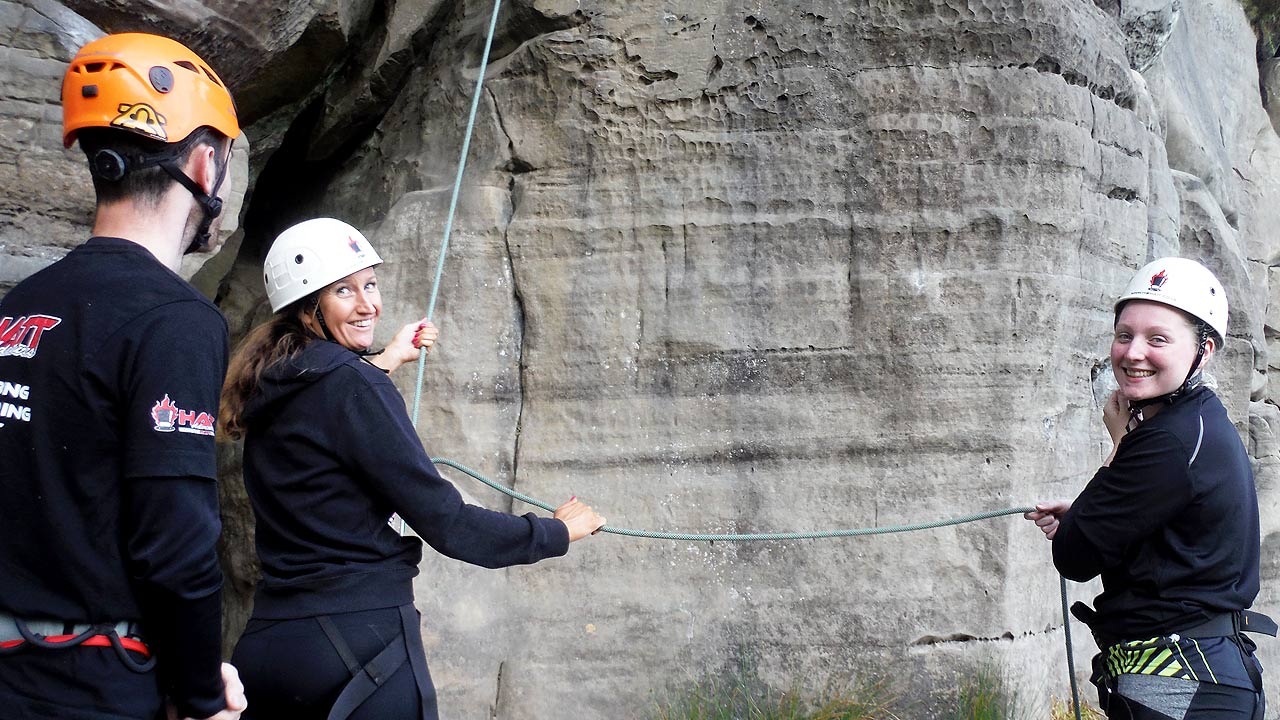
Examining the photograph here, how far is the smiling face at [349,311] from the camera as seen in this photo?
262 centimetres

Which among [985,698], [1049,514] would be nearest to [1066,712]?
[985,698]

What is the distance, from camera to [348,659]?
236 cm

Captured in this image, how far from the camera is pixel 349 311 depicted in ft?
8.64

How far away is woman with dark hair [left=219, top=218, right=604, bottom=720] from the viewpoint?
237cm

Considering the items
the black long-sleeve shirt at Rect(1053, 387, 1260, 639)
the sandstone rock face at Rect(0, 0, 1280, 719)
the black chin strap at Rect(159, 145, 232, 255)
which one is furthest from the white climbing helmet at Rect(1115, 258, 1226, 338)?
the black chin strap at Rect(159, 145, 232, 255)

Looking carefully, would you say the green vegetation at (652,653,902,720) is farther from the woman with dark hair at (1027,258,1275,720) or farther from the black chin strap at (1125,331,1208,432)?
the black chin strap at (1125,331,1208,432)

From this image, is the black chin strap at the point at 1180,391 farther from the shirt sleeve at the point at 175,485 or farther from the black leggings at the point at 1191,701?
the shirt sleeve at the point at 175,485

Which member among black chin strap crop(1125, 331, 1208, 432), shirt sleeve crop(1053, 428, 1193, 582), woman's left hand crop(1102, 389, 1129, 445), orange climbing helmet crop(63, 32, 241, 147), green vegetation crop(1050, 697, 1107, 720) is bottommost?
green vegetation crop(1050, 697, 1107, 720)

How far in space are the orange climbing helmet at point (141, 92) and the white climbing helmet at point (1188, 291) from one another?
2387mm

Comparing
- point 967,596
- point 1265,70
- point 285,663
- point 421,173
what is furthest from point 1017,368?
point 1265,70

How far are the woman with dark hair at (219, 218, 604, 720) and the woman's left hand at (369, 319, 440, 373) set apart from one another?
0.76 m

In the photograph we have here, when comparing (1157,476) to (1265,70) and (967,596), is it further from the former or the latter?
(1265,70)

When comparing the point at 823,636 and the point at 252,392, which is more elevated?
the point at 252,392

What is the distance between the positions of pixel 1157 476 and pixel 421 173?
3476 millimetres
